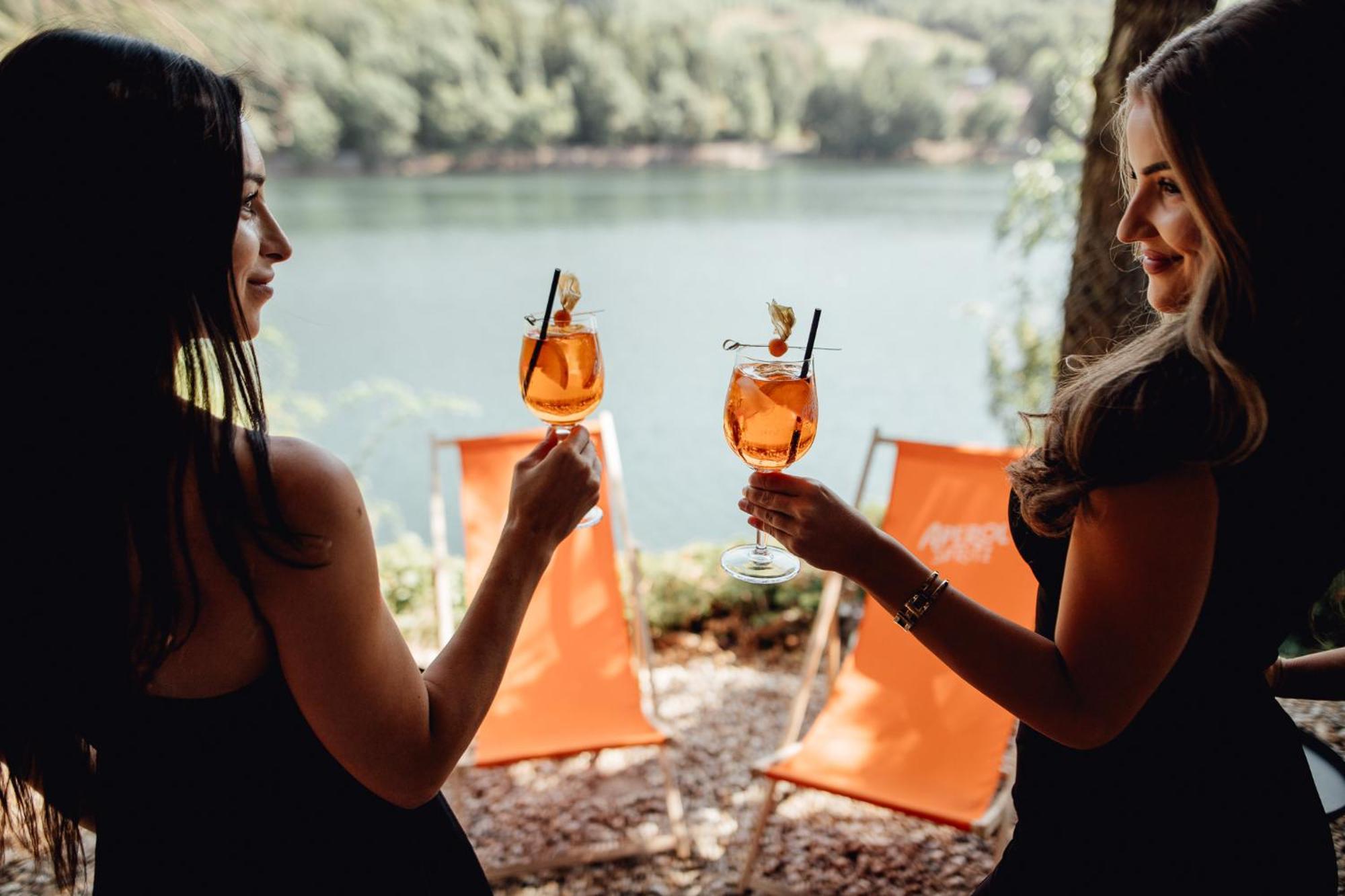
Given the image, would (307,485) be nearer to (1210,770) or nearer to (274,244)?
(274,244)

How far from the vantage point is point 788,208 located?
10484 millimetres

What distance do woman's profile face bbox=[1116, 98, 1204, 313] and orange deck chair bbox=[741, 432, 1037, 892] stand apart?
1.36 meters

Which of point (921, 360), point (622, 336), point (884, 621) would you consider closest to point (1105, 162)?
point (884, 621)

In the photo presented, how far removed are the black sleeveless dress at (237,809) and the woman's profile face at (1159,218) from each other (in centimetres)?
115

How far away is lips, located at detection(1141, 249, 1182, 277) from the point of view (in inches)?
44.4

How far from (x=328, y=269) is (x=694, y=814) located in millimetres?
7633

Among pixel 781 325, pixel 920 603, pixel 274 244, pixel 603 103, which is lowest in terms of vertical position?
pixel 920 603

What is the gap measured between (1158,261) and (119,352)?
3.96 feet

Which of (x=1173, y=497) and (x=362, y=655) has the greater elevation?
(x=1173, y=497)

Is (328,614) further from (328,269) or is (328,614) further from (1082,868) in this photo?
(328,269)

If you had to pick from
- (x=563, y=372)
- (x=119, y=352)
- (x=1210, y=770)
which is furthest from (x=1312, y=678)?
(x=119, y=352)

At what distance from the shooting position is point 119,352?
0.91 metres

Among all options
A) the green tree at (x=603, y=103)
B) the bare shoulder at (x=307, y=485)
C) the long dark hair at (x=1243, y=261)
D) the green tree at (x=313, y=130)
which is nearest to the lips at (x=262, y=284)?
the bare shoulder at (x=307, y=485)

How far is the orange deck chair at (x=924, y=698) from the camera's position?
7.73 feet
